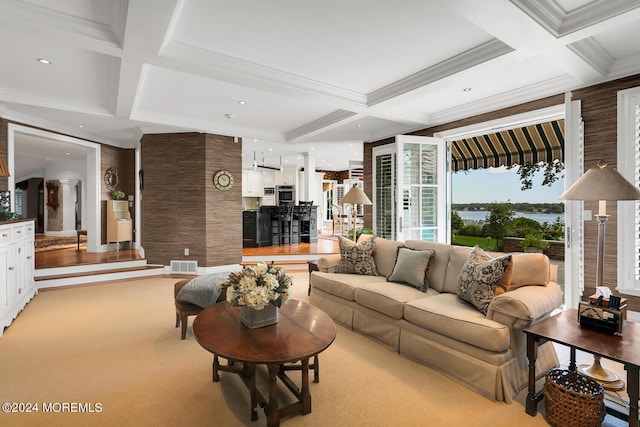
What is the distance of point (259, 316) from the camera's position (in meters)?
2.24

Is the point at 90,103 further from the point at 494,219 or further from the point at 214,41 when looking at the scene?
the point at 494,219

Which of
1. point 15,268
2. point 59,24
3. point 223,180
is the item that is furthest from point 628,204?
point 15,268

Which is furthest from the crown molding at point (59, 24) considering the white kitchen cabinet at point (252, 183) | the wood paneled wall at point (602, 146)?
the white kitchen cabinet at point (252, 183)

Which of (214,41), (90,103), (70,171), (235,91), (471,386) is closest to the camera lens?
(471,386)

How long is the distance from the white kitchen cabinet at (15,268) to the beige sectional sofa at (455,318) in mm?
3531

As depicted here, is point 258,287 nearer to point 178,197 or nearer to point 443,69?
point 443,69

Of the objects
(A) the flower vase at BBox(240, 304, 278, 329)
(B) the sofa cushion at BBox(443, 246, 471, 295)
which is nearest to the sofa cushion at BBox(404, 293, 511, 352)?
(B) the sofa cushion at BBox(443, 246, 471, 295)

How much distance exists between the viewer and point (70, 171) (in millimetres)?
10273

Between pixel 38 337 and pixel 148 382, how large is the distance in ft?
5.92

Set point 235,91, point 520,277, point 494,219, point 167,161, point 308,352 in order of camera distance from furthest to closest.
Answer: point 494,219, point 167,161, point 235,91, point 520,277, point 308,352

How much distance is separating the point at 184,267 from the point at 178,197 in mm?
1364

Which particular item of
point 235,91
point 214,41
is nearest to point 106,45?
point 214,41

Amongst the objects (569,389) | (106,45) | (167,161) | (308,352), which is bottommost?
(569,389)

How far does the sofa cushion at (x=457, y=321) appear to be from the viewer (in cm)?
221
